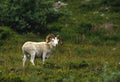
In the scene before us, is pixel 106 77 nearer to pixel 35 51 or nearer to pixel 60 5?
pixel 35 51

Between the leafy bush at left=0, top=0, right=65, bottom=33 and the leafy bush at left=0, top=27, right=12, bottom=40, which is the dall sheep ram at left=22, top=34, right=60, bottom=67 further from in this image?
the leafy bush at left=0, top=0, right=65, bottom=33

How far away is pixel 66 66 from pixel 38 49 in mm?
1724

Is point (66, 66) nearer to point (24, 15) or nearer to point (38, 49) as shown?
point (38, 49)

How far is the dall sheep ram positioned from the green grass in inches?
14.2

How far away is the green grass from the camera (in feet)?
53.4

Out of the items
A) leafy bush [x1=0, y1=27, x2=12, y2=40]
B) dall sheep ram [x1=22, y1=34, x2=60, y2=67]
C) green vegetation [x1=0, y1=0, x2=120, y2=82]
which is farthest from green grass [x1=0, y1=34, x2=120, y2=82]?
leafy bush [x1=0, y1=27, x2=12, y2=40]

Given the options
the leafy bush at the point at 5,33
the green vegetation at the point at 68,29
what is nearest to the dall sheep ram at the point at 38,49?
the green vegetation at the point at 68,29

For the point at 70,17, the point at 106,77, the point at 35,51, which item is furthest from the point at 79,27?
the point at 106,77

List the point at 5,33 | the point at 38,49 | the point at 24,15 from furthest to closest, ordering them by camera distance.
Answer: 1. the point at 24,15
2. the point at 5,33
3. the point at 38,49

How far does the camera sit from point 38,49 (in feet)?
68.8

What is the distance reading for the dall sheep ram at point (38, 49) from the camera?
2052 cm

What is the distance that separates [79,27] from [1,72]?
16135 mm

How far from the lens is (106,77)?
1428 centimetres

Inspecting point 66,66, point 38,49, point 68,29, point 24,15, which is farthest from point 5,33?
point 66,66
